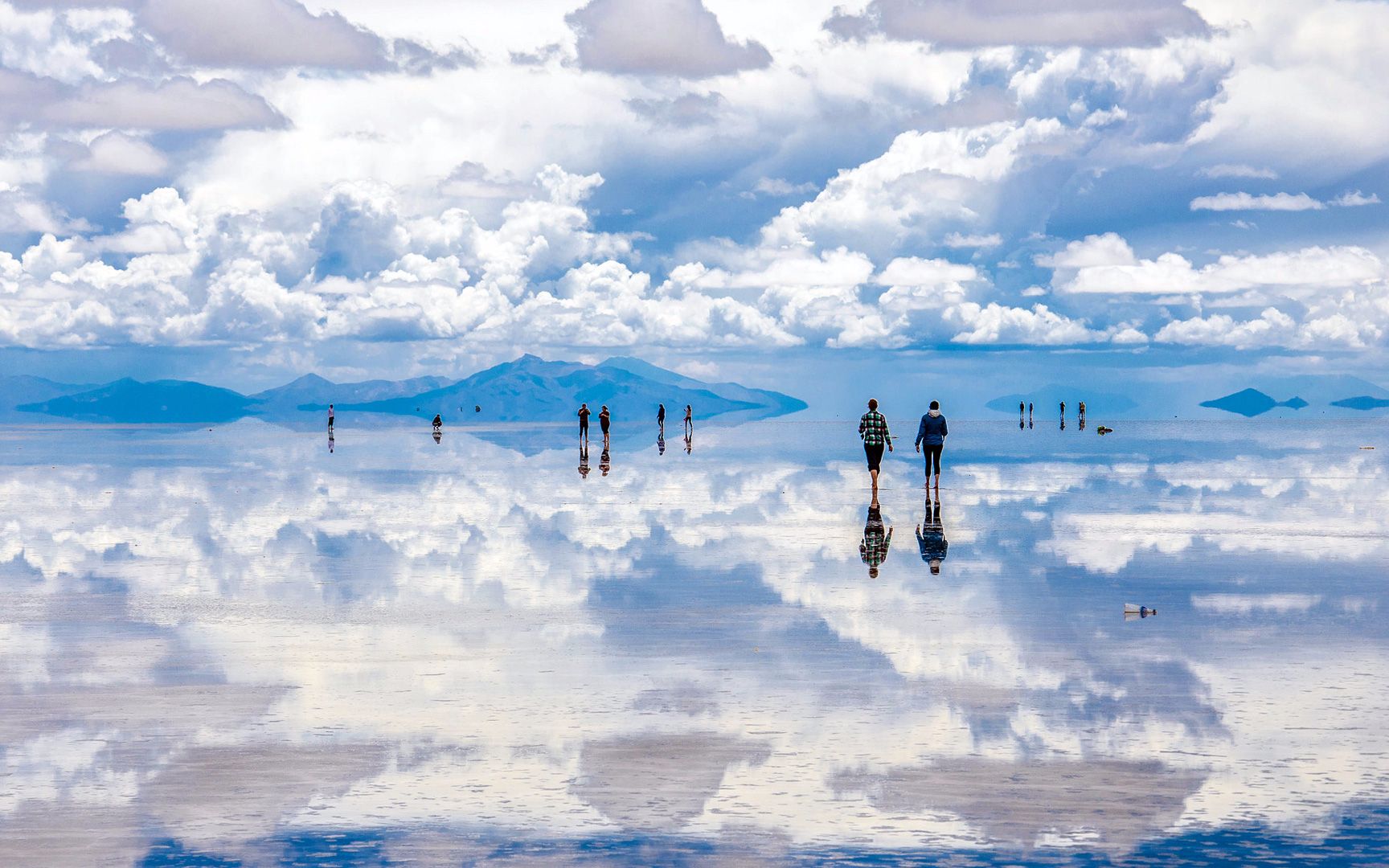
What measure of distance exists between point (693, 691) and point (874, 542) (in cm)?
1508

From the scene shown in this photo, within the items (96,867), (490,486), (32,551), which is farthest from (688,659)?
(490,486)

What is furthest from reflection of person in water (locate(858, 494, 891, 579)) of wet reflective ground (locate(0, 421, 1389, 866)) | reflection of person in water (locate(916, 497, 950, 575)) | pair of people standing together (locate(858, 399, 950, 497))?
pair of people standing together (locate(858, 399, 950, 497))

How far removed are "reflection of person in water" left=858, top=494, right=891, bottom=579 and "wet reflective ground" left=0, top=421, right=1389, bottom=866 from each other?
0.16 meters

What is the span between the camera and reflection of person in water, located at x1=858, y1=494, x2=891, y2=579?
83.9 feet

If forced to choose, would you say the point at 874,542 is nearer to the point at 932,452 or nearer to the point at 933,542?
the point at 933,542

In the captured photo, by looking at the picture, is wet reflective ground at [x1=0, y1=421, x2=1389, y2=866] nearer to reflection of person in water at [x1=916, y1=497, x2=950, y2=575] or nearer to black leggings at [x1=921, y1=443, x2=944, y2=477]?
reflection of person in water at [x1=916, y1=497, x2=950, y2=575]

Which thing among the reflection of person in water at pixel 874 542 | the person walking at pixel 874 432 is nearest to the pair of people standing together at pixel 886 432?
the person walking at pixel 874 432

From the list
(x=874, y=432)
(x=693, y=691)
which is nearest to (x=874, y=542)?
(x=874, y=432)

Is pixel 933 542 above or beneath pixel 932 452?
beneath

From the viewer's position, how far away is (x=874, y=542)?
1150 inches

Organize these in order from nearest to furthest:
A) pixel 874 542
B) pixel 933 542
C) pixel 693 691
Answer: pixel 693 691 → pixel 874 542 → pixel 933 542

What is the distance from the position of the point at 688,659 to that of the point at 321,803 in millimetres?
6247

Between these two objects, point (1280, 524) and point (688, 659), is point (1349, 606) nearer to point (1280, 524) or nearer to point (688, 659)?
point (688, 659)

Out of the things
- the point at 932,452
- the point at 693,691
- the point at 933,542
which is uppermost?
the point at 932,452
